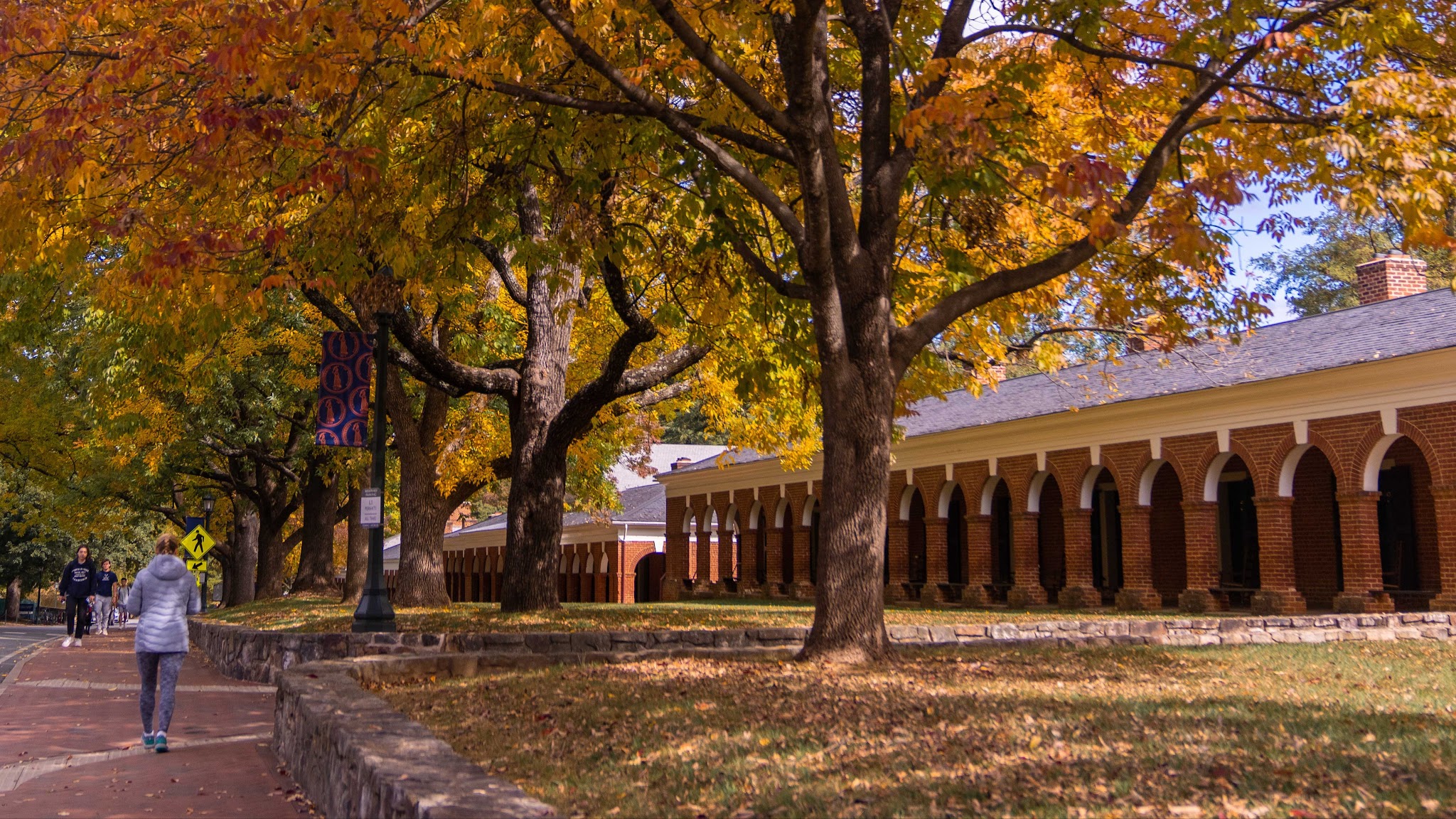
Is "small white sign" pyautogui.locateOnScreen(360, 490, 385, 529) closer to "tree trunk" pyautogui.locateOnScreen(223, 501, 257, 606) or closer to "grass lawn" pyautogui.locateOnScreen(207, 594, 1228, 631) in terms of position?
"grass lawn" pyautogui.locateOnScreen(207, 594, 1228, 631)

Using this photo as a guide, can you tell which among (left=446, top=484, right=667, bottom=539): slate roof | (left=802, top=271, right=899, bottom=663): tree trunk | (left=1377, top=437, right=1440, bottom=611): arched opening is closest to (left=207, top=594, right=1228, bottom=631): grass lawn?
(left=1377, top=437, right=1440, bottom=611): arched opening

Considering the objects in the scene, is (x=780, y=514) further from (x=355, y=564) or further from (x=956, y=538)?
(x=355, y=564)

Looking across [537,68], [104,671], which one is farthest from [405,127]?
[104,671]

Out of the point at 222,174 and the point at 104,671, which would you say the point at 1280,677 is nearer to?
the point at 222,174

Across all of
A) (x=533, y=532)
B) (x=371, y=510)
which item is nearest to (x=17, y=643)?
(x=533, y=532)

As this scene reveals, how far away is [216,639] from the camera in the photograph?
2020 centimetres

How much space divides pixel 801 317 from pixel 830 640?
4.09 m

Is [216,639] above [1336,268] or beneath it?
beneath

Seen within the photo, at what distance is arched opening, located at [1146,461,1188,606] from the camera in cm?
2694

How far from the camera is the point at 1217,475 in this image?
78.4 feet

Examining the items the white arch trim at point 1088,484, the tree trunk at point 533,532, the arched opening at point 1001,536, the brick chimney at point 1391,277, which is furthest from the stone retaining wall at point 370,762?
the brick chimney at point 1391,277

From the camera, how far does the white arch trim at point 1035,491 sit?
91.0 ft

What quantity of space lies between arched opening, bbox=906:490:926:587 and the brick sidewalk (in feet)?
68.4

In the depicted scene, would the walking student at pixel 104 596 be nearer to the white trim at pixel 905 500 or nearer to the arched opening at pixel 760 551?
the arched opening at pixel 760 551
